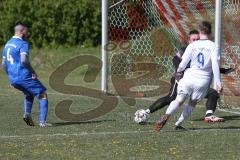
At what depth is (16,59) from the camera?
13430 mm

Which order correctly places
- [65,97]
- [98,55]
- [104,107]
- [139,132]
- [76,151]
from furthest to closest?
[98,55] → [65,97] → [104,107] → [139,132] → [76,151]

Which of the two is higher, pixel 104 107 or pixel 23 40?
pixel 23 40

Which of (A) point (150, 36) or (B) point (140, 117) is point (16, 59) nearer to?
(B) point (140, 117)

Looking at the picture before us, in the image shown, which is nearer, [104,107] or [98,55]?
[104,107]

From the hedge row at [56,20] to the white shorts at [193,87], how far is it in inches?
725

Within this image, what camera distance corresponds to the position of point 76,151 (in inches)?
421

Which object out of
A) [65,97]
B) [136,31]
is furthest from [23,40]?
[136,31]

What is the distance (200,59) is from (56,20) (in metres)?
19.1

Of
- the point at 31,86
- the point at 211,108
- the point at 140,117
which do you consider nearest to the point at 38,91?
the point at 31,86

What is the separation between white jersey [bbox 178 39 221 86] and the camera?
1254 cm

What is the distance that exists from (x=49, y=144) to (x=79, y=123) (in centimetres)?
282

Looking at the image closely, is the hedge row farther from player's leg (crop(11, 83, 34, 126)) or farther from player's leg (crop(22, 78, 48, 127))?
player's leg (crop(22, 78, 48, 127))

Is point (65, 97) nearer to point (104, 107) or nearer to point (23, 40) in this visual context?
point (104, 107)

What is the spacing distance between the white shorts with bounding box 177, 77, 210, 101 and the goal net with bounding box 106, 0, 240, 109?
4.29 m
